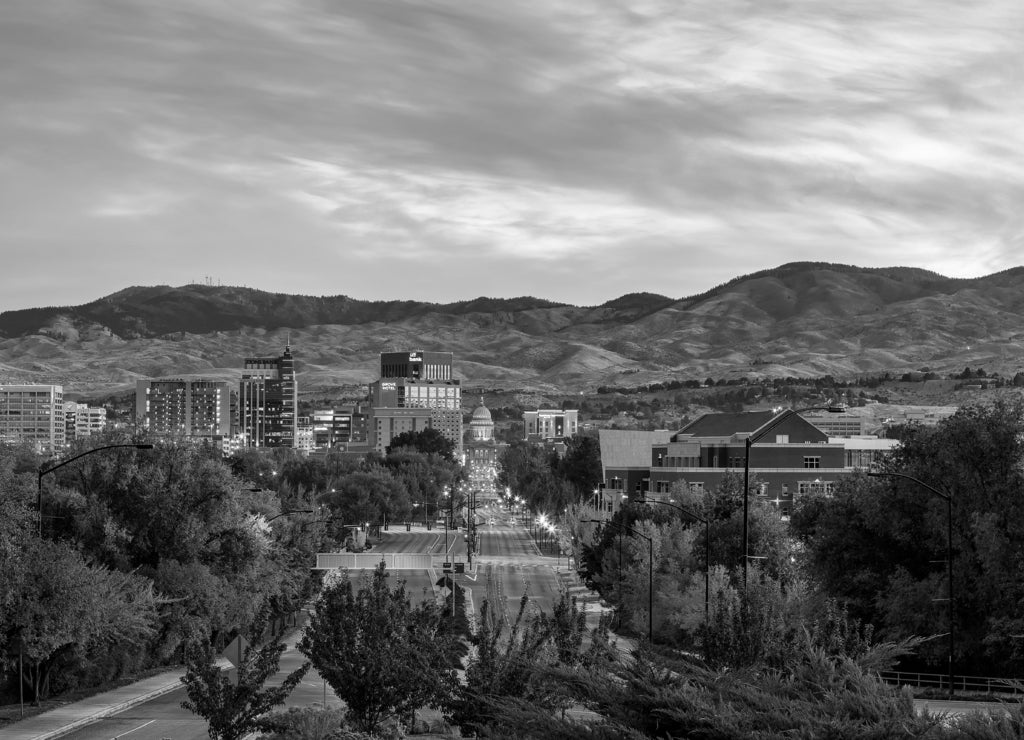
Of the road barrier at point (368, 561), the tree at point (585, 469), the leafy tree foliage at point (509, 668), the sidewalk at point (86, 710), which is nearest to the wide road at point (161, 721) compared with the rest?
the sidewalk at point (86, 710)

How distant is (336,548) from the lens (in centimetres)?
13350

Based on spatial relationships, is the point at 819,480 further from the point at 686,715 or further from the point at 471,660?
the point at 686,715

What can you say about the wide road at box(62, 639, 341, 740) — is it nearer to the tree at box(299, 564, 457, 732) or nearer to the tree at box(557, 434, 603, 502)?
the tree at box(299, 564, 457, 732)

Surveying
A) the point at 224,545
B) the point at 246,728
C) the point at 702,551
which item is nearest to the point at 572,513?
the point at 702,551

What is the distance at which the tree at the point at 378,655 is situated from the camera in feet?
128

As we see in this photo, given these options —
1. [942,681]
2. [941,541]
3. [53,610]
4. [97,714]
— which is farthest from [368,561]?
[942,681]

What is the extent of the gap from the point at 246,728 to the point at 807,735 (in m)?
19.8

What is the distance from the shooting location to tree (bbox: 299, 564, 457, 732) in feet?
128

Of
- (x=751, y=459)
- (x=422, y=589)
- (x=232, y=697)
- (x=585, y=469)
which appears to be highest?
(x=751, y=459)

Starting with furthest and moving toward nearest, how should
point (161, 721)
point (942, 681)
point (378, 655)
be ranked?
point (942, 681) → point (161, 721) → point (378, 655)

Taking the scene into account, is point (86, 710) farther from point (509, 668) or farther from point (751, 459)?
point (751, 459)

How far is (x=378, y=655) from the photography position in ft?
132

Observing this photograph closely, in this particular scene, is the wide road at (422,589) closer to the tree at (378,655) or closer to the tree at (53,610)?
the tree at (53,610)

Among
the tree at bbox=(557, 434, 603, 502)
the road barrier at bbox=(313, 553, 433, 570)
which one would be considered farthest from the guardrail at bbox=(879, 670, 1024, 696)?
the tree at bbox=(557, 434, 603, 502)
